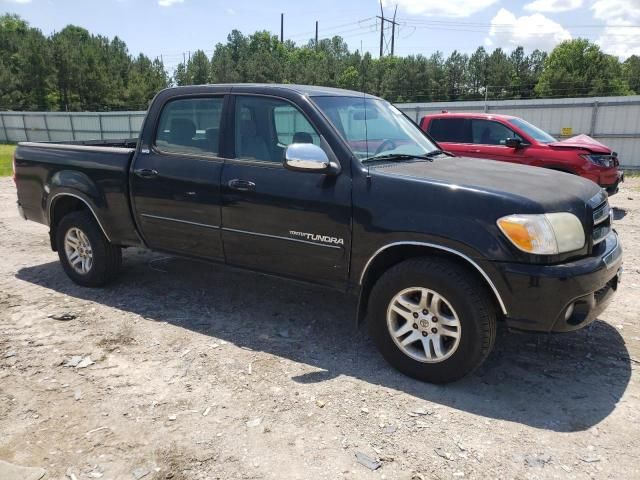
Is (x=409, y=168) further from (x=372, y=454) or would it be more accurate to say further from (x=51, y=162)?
(x=51, y=162)

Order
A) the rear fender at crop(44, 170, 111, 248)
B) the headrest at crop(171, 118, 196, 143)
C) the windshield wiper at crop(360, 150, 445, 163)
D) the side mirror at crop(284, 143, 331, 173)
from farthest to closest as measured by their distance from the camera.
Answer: the rear fender at crop(44, 170, 111, 248), the headrest at crop(171, 118, 196, 143), the windshield wiper at crop(360, 150, 445, 163), the side mirror at crop(284, 143, 331, 173)

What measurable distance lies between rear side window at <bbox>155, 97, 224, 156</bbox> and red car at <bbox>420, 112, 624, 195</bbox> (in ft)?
20.1

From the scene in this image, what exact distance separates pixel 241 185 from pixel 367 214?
1.08 meters

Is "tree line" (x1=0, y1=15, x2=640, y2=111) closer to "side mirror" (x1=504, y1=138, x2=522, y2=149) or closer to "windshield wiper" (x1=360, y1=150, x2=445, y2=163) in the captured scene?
"side mirror" (x1=504, y1=138, x2=522, y2=149)

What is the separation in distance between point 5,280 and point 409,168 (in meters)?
4.60

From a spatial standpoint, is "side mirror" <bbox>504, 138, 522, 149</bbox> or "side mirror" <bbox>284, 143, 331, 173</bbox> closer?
"side mirror" <bbox>284, 143, 331, 173</bbox>

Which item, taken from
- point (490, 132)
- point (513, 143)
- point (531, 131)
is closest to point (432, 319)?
point (513, 143)

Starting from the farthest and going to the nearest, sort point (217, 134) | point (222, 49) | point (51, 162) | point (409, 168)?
1. point (222, 49)
2. point (51, 162)
3. point (217, 134)
4. point (409, 168)

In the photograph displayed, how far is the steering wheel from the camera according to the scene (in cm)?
384

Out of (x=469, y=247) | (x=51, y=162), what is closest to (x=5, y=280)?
(x=51, y=162)

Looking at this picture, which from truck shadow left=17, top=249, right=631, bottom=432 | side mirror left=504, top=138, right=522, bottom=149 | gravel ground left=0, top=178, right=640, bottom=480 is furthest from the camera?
side mirror left=504, top=138, right=522, bottom=149

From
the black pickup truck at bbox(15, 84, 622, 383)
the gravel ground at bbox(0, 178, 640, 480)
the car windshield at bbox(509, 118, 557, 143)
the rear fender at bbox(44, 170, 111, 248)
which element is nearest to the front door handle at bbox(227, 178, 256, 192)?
the black pickup truck at bbox(15, 84, 622, 383)

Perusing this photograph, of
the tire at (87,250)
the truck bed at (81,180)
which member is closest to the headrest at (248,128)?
the truck bed at (81,180)

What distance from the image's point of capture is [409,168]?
12.0 feet
